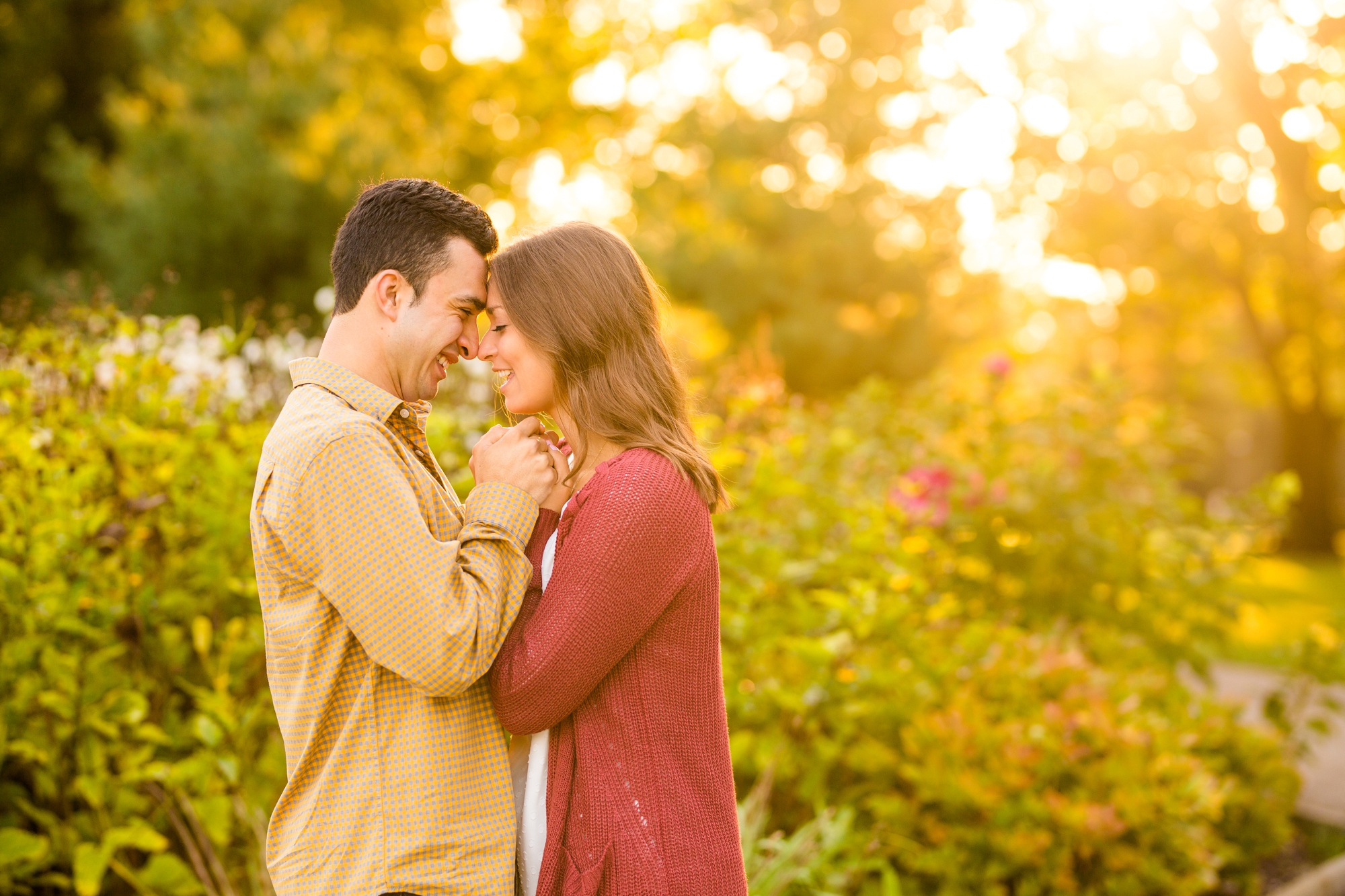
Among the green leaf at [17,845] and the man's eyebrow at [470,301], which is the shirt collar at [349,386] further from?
the green leaf at [17,845]

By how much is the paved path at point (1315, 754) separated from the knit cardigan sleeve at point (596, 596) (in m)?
4.20

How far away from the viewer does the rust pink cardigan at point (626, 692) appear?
176cm

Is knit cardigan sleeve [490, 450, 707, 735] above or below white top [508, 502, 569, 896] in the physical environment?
above

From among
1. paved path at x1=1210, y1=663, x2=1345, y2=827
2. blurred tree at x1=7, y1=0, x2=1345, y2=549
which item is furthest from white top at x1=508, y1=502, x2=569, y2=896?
blurred tree at x1=7, y1=0, x2=1345, y2=549

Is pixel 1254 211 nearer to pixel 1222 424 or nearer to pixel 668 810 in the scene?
pixel 668 810

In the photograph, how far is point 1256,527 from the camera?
18.5 ft

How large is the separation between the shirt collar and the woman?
0.75 ft

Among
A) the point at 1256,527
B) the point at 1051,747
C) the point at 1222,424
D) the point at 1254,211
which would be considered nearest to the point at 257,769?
the point at 1051,747

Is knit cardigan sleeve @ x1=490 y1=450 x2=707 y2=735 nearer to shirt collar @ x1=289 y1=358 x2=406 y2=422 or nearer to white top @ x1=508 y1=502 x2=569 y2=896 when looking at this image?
white top @ x1=508 y1=502 x2=569 y2=896

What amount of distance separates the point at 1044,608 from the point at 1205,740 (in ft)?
3.47

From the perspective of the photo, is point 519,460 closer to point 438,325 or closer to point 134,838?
point 438,325

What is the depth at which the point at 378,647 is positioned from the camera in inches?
64.9

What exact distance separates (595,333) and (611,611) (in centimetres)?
53

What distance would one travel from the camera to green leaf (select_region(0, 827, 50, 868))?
283cm
